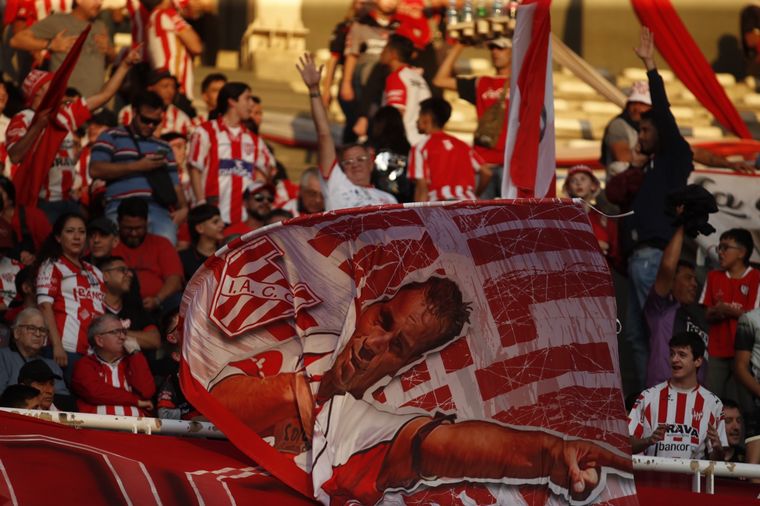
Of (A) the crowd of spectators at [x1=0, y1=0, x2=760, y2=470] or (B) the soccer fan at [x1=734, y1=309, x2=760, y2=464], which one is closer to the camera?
(A) the crowd of spectators at [x1=0, y1=0, x2=760, y2=470]

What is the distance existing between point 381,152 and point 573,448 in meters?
5.55

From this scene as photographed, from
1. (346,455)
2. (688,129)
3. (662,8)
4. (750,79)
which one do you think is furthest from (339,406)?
(750,79)

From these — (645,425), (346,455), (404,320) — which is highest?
(404,320)

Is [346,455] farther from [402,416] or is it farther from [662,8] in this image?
[662,8]


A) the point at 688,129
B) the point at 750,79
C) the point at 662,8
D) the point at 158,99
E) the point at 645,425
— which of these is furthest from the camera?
the point at 750,79

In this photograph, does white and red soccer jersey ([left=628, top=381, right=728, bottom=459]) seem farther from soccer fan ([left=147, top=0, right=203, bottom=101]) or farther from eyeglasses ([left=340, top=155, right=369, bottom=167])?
soccer fan ([left=147, top=0, right=203, bottom=101])

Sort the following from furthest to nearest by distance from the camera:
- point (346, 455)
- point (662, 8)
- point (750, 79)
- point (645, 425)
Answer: point (750, 79) → point (662, 8) → point (645, 425) → point (346, 455)

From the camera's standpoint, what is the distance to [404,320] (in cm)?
702

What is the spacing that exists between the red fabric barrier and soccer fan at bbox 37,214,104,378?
5.39m

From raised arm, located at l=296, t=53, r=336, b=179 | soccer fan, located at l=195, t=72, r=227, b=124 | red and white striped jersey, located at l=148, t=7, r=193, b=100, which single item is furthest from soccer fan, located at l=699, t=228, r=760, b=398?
red and white striped jersey, located at l=148, t=7, r=193, b=100

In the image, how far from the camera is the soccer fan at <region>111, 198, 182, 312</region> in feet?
36.4

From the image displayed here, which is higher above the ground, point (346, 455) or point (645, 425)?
point (346, 455)

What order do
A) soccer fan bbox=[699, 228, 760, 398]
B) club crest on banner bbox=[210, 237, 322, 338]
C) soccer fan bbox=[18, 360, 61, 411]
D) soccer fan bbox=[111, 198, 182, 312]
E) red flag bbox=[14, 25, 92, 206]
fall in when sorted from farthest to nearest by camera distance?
red flag bbox=[14, 25, 92, 206], soccer fan bbox=[111, 198, 182, 312], soccer fan bbox=[699, 228, 760, 398], soccer fan bbox=[18, 360, 61, 411], club crest on banner bbox=[210, 237, 322, 338]

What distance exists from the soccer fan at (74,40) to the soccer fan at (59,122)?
4.49 feet
